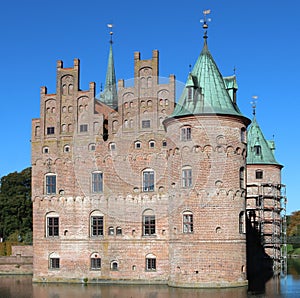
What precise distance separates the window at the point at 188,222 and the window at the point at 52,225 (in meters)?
9.52

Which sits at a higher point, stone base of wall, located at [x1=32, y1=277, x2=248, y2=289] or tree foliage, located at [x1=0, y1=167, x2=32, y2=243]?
tree foliage, located at [x1=0, y1=167, x2=32, y2=243]

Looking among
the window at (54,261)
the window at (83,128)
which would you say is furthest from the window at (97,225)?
the window at (83,128)

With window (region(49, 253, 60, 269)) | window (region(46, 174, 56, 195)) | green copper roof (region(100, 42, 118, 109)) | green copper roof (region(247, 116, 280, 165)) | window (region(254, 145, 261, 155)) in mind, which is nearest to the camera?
window (region(49, 253, 60, 269))

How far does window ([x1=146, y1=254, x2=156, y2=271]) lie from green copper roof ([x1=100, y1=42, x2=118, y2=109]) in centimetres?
1976

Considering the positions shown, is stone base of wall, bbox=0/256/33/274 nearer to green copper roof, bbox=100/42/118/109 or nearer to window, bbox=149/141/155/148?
window, bbox=149/141/155/148

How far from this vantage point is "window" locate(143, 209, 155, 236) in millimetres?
36312

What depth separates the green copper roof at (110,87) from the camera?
177 ft

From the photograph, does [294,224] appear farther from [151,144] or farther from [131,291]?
[131,291]

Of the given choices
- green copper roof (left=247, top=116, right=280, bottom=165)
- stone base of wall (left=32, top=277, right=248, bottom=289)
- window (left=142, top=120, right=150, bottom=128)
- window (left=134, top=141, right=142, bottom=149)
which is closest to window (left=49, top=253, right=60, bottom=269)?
stone base of wall (left=32, top=277, right=248, bottom=289)

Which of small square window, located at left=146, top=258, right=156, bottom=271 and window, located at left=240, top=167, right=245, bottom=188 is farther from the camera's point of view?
small square window, located at left=146, top=258, right=156, bottom=271

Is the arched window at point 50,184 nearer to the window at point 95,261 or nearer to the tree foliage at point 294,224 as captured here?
the window at point 95,261

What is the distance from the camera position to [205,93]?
34156 millimetres

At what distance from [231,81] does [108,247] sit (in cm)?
1342

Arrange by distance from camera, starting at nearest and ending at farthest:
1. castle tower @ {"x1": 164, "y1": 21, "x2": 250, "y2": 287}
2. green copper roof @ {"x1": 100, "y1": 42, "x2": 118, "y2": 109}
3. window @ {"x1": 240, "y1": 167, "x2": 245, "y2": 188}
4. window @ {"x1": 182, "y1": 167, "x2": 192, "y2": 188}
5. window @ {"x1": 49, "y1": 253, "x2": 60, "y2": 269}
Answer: castle tower @ {"x1": 164, "y1": 21, "x2": 250, "y2": 287} < window @ {"x1": 182, "y1": 167, "x2": 192, "y2": 188} < window @ {"x1": 240, "y1": 167, "x2": 245, "y2": 188} < window @ {"x1": 49, "y1": 253, "x2": 60, "y2": 269} < green copper roof @ {"x1": 100, "y1": 42, "x2": 118, "y2": 109}
